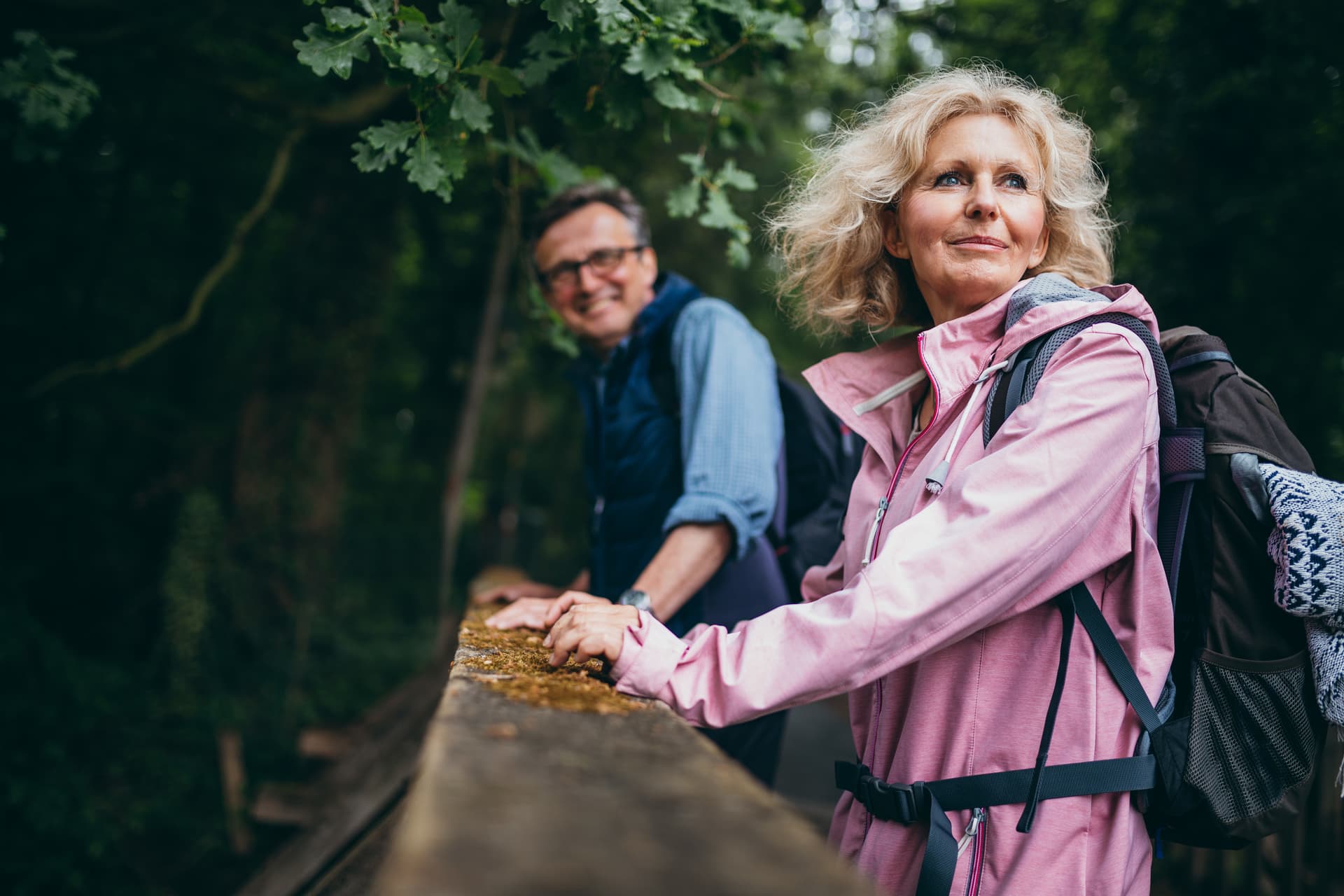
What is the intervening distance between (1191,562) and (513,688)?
3.68 feet

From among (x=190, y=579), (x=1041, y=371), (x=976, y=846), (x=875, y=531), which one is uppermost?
(x=1041, y=371)

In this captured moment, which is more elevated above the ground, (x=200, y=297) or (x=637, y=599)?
(x=200, y=297)

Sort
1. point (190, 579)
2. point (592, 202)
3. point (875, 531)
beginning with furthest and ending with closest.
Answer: point (190, 579) < point (592, 202) < point (875, 531)

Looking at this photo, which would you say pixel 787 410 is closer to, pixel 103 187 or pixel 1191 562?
pixel 1191 562

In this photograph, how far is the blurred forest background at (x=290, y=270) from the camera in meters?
3.37

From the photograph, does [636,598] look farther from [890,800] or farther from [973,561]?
[973,561]

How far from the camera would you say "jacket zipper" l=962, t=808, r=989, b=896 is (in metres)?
1.42

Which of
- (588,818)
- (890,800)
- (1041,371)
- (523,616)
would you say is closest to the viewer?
(588,818)

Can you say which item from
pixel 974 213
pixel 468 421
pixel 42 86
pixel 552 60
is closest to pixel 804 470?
pixel 974 213

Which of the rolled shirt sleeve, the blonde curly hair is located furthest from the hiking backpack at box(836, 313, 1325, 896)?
the rolled shirt sleeve

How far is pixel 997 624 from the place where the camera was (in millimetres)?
1464

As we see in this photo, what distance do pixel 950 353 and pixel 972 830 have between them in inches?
31.4

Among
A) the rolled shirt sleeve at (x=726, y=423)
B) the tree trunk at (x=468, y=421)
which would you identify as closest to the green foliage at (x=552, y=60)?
the rolled shirt sleeve at (x=726, y=423)

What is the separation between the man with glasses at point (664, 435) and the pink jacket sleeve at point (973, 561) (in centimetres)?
77
